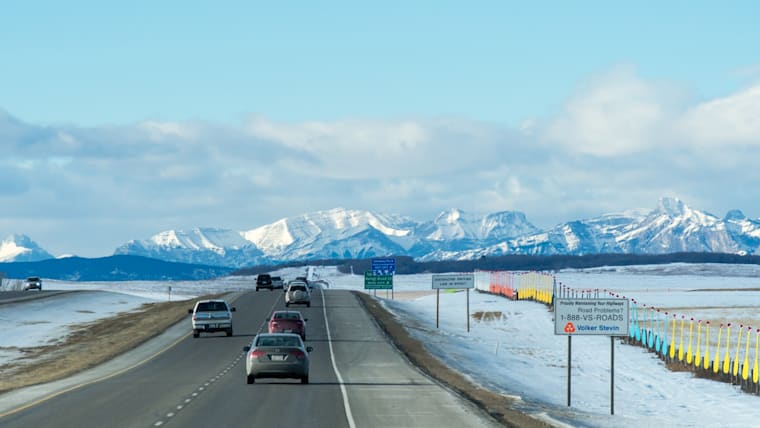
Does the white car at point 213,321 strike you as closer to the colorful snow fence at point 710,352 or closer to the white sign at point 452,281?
the white sign at point 452,281

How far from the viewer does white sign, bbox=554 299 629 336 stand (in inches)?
1344

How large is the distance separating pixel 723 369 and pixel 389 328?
87.0ft

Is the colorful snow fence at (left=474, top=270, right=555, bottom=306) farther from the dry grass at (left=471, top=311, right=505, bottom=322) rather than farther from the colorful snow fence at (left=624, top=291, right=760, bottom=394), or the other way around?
the colorful snow fence at (left=624, top=291, right=760, bottom=394)

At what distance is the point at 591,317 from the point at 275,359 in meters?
9.59

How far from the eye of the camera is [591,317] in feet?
112

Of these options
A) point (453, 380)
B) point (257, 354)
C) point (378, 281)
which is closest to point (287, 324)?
point (453, 380)

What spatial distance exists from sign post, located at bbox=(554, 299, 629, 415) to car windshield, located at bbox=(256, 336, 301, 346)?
8.08 meters

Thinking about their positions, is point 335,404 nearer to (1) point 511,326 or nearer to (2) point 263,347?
(2) point 263,347

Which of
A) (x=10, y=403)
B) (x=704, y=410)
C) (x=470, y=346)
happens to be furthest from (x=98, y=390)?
(x=470, y=346)

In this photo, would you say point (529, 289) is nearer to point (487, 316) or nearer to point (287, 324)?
point (487, 316)

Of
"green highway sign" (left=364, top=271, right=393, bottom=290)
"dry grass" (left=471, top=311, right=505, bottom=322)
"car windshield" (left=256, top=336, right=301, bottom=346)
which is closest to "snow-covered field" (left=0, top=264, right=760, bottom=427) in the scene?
"dry grass" (left=471, top=311, right=505, bottom=322)

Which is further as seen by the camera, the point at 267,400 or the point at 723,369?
the point at 723,369

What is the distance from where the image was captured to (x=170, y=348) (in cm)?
5769

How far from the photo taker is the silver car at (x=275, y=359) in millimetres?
35531
